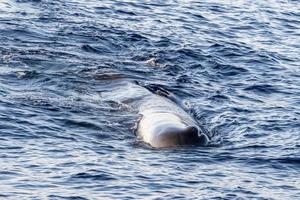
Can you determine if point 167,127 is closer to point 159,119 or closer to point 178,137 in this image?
point 178,137

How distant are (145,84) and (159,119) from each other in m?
4.12

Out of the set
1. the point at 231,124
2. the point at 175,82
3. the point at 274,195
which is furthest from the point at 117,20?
the point at 274,195

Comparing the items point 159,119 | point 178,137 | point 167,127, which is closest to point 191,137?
point 178,137

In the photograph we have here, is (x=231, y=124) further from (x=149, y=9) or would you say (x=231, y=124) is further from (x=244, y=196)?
(x=149, y=9)

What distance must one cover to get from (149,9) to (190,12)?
1.81 m

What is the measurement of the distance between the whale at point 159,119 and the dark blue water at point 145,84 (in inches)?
10.5

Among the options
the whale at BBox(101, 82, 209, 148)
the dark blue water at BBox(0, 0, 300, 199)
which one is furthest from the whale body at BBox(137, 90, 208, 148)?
the dark blue water at BBox(0, 0, 300, 199)

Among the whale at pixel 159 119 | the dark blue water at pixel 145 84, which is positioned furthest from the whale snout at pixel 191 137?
the dark blue water at pixel 145 84

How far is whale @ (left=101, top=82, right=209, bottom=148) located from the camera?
17031 mm

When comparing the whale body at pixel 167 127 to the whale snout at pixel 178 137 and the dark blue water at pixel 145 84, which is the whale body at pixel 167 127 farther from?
the dark blue water at pixel 145 84

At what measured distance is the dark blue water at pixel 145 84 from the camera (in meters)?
14.9

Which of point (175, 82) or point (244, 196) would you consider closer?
point (244, 196)

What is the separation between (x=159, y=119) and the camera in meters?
18.2

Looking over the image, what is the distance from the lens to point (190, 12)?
33219 mm
